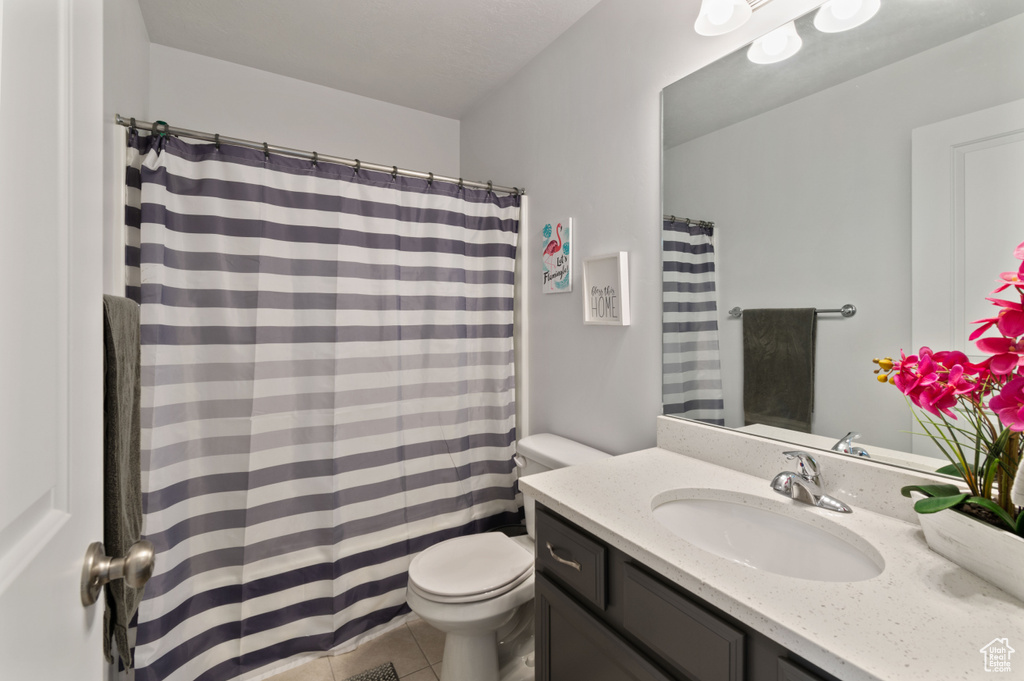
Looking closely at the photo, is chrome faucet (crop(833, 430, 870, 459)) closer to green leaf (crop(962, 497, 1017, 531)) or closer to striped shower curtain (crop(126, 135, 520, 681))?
green leaf (crop(962, 497, 1017, 531))

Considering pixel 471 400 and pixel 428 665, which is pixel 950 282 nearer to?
pixel 471 400

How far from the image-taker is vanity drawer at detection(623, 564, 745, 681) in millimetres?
721

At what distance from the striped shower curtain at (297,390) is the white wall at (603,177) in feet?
0.82

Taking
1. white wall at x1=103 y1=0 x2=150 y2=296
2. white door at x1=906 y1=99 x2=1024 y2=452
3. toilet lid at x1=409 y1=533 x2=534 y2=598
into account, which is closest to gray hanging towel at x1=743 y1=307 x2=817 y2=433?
white door at x1=906 y1=99 x2=1024 y2=452

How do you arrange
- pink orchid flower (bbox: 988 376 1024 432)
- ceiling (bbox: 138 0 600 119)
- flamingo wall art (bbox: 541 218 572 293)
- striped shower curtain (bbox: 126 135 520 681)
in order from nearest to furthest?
pink orchid flower (bbox: 988 376 1024 432)
striped shower curtain (bbox: 126 135 520 681)
ceiling (bbox: 138 0 600 119)
flamingo wall art (bbox: 541 218 572 293)

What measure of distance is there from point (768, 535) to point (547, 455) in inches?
33.1

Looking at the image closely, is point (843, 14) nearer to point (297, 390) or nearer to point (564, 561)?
point (564, 561)

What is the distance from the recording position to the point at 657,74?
1504mm

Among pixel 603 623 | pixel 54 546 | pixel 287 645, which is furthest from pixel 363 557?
pixel 54 546

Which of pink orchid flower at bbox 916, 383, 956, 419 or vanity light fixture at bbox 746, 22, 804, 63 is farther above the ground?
vanity light fixture at bbox 746, 22, 804, 63

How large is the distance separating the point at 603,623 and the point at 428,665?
109 centimetres

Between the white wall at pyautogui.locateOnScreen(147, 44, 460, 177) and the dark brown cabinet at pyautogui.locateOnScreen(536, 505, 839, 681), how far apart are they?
2171 mm

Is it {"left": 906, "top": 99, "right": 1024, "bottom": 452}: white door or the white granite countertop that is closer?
the white granite countertop

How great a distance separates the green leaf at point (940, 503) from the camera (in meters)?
0.77
